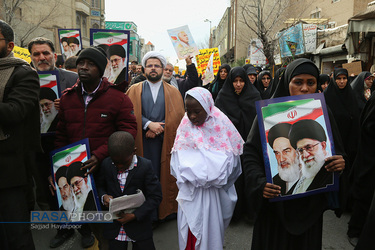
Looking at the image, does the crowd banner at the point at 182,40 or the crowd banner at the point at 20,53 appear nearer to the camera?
the crowd banner at the point at 20,53

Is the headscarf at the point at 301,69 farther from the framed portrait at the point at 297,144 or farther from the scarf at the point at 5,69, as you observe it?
the scarf at the point at 5,69

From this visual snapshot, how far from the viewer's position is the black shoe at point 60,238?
3.24 meters

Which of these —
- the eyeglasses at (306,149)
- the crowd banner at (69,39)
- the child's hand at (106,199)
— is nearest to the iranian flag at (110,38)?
the child's hand at (106,199)

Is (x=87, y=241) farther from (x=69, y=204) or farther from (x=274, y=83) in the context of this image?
(x=274, y=83)

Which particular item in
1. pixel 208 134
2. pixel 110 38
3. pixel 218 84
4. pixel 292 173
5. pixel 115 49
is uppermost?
pixel 110 38

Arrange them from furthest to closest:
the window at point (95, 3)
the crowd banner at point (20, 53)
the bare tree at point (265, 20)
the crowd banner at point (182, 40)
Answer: the window at point (95, 3)
the bare tree at point (265, 20)
the crowd banner at point (182, 40)
the crowd banner at point (20, 53)

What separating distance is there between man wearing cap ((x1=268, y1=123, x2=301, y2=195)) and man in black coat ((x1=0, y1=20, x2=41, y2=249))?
6.03ft

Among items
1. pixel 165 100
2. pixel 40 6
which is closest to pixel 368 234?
pixel 165 100

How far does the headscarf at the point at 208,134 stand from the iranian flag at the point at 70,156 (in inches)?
30.5

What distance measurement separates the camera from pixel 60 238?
332 cm

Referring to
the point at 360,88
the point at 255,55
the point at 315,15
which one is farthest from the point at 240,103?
the point at 315,15

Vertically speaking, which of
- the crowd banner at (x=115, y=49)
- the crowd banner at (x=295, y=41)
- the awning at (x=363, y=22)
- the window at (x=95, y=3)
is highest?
the window at (x=95, y=3)

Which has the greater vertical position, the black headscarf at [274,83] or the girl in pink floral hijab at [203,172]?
the black headscarf at [274,83]

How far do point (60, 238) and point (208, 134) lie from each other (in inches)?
86.8
